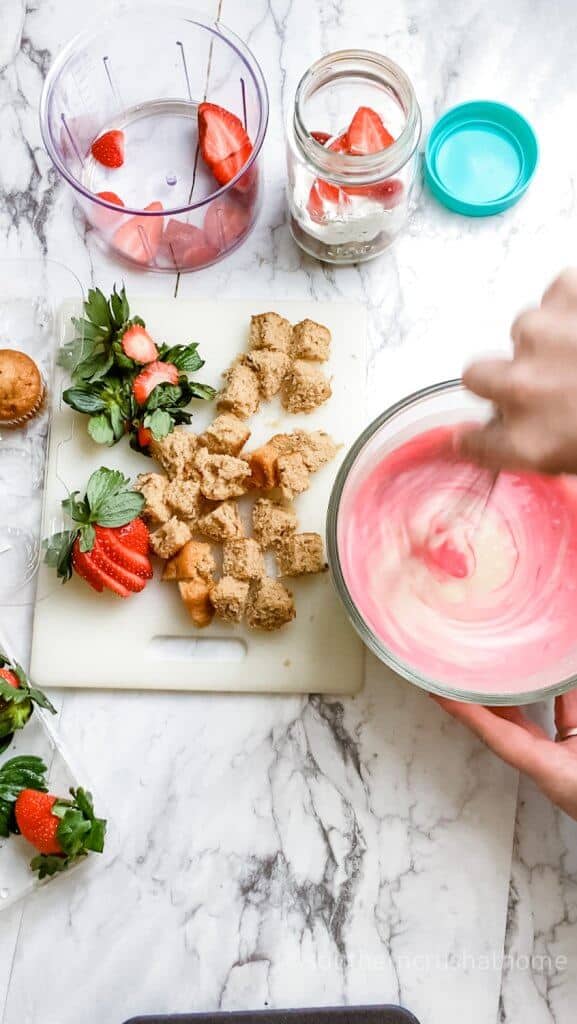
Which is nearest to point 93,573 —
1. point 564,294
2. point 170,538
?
point 170,538

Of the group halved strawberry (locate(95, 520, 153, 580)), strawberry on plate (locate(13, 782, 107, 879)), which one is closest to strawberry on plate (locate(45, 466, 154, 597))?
halved strawberry (locate(95, 520, 153, 580))

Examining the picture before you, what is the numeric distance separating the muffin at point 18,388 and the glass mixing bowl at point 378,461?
0.51 metres

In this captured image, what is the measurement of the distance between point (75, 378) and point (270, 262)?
363 millimetres

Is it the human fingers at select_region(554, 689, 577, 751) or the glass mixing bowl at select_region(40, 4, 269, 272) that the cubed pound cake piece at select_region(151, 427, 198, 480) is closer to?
the glass mixing bowl at select_region(40, 4, 269, 272)

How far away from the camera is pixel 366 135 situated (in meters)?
1.44

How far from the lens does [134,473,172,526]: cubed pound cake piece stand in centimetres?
138

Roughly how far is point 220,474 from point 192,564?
13cm

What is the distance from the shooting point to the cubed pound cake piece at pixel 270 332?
4.66 ft

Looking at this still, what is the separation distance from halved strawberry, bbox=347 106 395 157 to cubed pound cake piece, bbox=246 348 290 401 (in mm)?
320

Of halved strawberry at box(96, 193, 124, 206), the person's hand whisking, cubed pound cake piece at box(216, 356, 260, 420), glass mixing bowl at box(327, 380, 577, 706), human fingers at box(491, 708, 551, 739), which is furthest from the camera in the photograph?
halved strawberry at box(96, 193, 124, 206)

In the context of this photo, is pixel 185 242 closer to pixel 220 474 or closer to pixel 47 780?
pixel 220 474

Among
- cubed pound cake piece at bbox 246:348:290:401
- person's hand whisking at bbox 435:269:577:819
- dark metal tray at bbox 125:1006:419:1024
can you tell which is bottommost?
dark metal tray at bbox 125:1006:419:1024

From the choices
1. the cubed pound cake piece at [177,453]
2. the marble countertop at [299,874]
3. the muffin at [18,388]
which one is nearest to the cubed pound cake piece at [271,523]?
the cubed pound cake piece at [177,453]

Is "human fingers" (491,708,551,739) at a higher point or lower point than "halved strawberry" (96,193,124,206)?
lower
